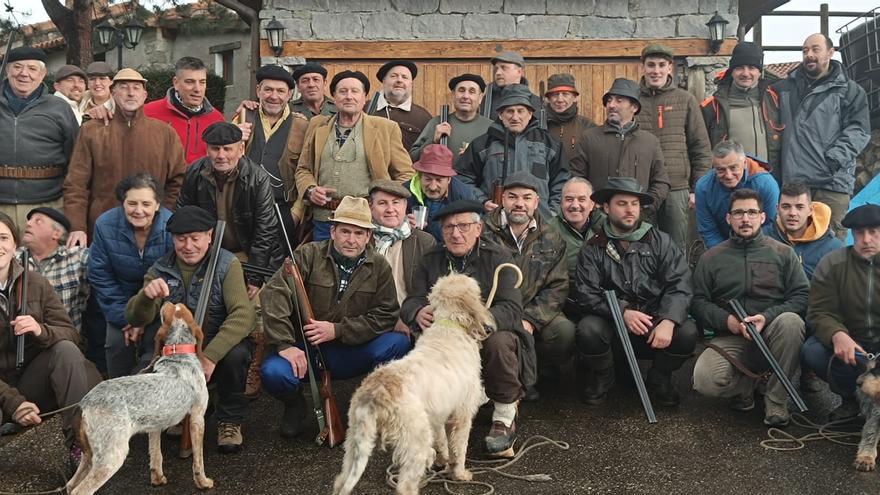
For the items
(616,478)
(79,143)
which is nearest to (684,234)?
(616,478)

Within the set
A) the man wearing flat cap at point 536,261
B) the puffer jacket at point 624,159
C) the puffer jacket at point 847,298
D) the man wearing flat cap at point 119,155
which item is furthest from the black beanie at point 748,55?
the man wearing flat cap at point 119,155

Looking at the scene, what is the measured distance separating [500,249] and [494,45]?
6.78 meters

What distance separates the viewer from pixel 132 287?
245 inches

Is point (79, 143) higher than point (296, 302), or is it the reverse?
point (79, 143)

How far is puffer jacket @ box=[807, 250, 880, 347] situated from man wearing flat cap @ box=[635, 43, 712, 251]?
2.10 m

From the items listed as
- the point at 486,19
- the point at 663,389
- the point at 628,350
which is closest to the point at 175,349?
the point at 628,350

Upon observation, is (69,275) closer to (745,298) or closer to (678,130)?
(745,298)

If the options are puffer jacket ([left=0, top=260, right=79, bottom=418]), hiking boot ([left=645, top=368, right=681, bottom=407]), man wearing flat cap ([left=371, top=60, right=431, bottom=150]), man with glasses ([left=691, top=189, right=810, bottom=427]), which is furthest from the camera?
man wearing flat cap ([left=371, top=60, right=431, bottom=150])

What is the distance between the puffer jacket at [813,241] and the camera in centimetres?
669

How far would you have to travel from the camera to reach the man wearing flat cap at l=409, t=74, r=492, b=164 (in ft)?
26.0

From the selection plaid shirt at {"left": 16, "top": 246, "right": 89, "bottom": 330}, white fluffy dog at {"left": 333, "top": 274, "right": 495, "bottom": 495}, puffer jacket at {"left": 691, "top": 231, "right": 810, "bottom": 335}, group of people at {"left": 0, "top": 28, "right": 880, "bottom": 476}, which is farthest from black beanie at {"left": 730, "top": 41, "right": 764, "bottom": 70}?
plaid shirt at {"left": 16, "top": 246, "right": 89, "bottom": 330}

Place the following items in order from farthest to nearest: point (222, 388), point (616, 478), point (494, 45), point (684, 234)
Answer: point (494, 45) → point (684, 234) → point (222, 388) → point (616, 478)

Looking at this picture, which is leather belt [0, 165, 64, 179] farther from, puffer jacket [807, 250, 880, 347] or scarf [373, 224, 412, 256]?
puffer jacket [807, 250, 880, 347]

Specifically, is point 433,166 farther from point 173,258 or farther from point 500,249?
point 173,258
